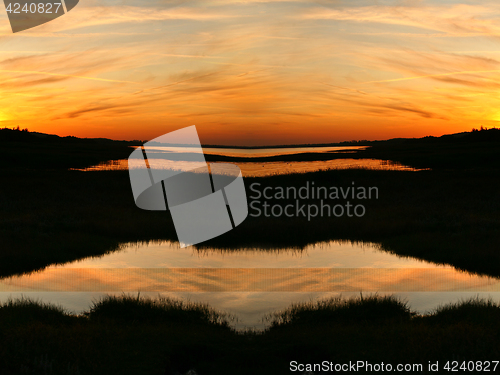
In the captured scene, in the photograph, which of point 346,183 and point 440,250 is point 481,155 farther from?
point 440,250

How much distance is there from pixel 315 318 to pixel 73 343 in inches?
220

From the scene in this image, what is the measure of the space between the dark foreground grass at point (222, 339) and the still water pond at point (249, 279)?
126 centimetres

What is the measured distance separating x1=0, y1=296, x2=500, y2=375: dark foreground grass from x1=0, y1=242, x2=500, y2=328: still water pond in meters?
1.26

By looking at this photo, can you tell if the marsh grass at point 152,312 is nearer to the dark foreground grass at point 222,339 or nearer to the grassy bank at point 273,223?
the dark foreground grass at point 222,339

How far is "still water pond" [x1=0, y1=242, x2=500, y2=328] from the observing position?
40.1 ft

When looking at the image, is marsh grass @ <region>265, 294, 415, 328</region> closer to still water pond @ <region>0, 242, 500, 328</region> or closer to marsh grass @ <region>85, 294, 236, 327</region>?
still water pond @ <region>0, 242, 500, 328</region>

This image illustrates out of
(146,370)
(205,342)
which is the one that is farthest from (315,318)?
(146,370)

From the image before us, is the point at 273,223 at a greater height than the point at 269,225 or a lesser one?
lesser

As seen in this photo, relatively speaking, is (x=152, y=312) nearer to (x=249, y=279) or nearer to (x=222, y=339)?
(x=222, y=339)

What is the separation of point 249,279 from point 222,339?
217 inches

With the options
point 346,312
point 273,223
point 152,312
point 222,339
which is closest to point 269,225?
point 273,223

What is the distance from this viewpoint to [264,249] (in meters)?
19.7

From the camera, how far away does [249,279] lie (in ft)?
46.9

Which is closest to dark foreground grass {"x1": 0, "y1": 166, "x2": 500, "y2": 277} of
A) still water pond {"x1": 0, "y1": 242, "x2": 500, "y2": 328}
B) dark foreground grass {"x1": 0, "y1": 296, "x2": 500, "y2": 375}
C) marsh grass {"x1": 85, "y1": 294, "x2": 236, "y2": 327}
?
still water pond {"x1": 0, "y1": 242, "x2": 500, "y2": 328}
